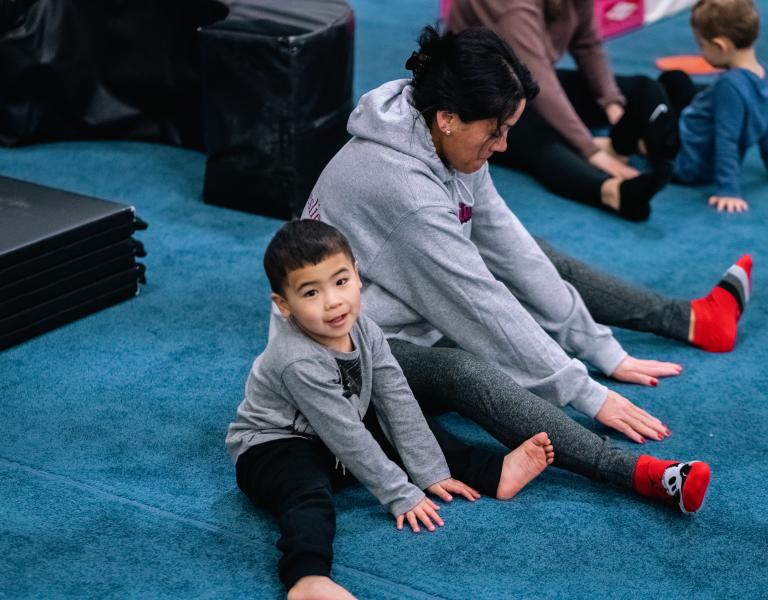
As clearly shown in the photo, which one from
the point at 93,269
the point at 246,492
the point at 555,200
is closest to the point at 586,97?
the point at 555,200

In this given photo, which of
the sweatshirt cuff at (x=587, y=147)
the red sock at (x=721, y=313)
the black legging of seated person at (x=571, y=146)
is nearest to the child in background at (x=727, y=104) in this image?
the black legging of seated person at (x=571, y=146)

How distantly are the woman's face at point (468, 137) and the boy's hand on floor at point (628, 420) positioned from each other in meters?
0.44

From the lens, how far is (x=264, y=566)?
1.51 m

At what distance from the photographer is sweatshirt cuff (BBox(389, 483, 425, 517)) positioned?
159 centimetres

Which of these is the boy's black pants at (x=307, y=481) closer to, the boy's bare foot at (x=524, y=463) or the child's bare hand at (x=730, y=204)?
the boy's bare foot at (x=524, y=463)

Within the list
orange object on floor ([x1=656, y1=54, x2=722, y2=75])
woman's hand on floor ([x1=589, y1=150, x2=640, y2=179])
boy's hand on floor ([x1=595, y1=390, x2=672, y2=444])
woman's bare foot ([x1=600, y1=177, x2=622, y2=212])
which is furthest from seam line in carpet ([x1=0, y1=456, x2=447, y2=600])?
orange object on floor ([x1=656, y1=54, x2=722, y2=75])

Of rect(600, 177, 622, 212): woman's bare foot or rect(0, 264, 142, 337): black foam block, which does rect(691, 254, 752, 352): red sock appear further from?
rect(0, 264, 142, 337): black foam block

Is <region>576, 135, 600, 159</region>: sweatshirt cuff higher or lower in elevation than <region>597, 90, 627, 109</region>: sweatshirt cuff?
lower

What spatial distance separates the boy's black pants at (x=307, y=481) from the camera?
145 cm

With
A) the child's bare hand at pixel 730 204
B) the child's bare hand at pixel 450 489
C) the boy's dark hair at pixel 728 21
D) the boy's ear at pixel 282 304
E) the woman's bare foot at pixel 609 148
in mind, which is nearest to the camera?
the boy's ear at pixel 282 304

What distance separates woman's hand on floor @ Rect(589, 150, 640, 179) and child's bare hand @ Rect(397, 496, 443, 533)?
1.57m

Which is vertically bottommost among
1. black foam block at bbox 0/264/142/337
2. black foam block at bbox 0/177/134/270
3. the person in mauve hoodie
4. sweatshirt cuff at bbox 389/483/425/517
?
black foam block at bbox 0/264/142/337

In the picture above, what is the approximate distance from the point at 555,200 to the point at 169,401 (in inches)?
53.8

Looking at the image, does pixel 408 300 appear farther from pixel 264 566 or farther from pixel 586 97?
pixel 586 97
